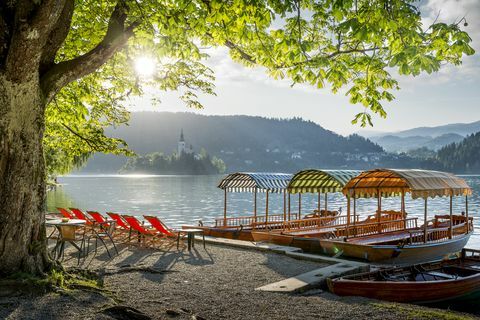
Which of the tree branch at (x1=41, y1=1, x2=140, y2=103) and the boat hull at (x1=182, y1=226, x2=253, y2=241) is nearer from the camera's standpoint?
the tree branch at (x1=41, y1=1, x2=140, y2=103)

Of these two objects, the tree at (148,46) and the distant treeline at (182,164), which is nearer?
the tree at (148,46)

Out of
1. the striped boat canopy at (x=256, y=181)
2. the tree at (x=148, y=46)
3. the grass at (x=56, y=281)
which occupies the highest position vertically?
the tree at (x=148, y=46)

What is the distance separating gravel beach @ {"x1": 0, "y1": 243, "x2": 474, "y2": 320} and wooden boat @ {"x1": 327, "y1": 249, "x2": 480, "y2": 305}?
599 millimetres

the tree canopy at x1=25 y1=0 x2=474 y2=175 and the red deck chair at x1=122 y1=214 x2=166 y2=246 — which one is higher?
the tree canopy at x1=25 y1=0 x2=474 y2=175

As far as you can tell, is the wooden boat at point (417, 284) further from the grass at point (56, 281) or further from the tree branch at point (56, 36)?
the tree branch at point (56, 36)

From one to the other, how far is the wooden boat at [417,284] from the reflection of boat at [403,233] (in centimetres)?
244

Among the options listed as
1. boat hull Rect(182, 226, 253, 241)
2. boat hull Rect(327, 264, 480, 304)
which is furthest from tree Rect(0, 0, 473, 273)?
boat hull Rect(182, 226, 253, 241)

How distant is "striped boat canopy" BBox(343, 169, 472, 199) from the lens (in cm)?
1598

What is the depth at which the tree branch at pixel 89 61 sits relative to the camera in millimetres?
7621

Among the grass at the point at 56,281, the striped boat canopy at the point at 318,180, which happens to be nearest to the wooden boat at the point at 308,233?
the striped boat canopy at the point at 318,180

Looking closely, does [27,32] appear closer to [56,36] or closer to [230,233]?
[56,36]

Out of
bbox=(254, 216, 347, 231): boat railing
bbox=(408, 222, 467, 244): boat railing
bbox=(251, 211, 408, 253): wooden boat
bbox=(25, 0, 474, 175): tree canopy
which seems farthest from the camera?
bbox=(254, 216, 347, 231): boat railing

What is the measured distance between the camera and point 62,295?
22.2 feet

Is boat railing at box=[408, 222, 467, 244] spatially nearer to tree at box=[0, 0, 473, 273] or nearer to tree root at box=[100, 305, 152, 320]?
tree at box=[0, 0, 473, 273]
